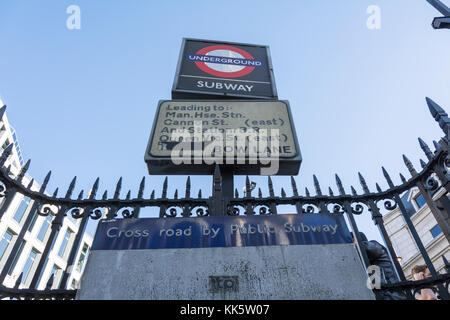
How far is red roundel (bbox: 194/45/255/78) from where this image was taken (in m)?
6.77

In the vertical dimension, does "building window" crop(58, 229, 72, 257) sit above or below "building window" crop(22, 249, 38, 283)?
above

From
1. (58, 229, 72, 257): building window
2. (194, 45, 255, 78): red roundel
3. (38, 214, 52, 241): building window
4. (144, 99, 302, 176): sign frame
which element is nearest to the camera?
(144, 99, 302, 176): sign frame

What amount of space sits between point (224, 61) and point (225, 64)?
0.50 feet

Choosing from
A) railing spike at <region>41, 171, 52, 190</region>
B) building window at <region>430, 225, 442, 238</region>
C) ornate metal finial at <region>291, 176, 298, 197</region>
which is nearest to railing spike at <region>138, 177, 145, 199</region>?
railing spike at <region>41, 171, 52, 190</region>

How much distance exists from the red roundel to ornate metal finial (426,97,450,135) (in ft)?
13.3

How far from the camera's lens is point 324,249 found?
3.11m

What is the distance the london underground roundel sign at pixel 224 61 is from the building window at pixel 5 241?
89.9 ft

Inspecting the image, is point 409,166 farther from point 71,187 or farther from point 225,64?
point 225,64

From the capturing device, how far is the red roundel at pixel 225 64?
267 inches

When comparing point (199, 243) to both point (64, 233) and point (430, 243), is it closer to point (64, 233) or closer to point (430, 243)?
point (430, 243)

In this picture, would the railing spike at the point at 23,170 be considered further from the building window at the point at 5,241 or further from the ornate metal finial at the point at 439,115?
the building window at the point at 5,241
